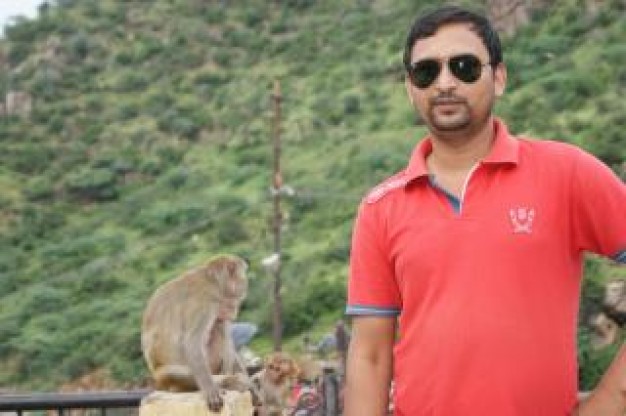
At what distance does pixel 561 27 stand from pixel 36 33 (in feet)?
92.3

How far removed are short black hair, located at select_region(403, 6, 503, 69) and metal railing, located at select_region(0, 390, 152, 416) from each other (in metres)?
1.81

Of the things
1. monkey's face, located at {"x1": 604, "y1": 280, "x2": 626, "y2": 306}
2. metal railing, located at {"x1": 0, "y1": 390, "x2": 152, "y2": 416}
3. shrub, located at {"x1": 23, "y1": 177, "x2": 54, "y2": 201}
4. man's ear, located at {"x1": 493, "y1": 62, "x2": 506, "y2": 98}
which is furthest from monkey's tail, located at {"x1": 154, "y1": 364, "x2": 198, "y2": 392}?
shrub, located at {"x1": 23, "y1": 177, "x2": 54, "y2": 201}

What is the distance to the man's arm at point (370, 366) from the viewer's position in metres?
2.05

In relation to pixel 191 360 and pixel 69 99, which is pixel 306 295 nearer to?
pixel 191 360

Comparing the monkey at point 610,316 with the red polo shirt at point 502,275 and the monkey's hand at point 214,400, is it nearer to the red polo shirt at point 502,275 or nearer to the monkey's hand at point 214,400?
the monkey's hand at point 214,400

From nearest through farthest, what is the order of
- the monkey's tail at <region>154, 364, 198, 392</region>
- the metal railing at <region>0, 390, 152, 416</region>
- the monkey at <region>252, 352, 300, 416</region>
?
the metal railing at <region>0, 390, 152, 416</region>, the monkey's tail at <region>154, 364, 198, 392</region>, the monkey at <region>252, 352, 300, 416</region>

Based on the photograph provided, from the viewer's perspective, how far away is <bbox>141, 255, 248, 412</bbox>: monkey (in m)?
4.00

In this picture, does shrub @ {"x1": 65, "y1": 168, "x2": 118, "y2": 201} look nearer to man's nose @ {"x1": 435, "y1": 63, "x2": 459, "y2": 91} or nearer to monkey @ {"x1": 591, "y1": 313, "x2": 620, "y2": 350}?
monkey @ {"x1": 591, "y1": 313, "x2": 620, "y2": 350}

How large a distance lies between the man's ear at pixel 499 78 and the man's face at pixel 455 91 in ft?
0.05

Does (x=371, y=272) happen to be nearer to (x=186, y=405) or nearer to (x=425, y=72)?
(x=425, y=72)

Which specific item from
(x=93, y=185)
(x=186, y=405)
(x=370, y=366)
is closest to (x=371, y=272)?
(x=370, y=366)

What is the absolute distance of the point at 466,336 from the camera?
6.08ft

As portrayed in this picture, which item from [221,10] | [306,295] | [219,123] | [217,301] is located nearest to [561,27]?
[219,123]

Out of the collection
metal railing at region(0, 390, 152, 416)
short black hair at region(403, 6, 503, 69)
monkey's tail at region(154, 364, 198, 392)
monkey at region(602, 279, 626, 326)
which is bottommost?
monkey at region(602, 279, 626, 326)
